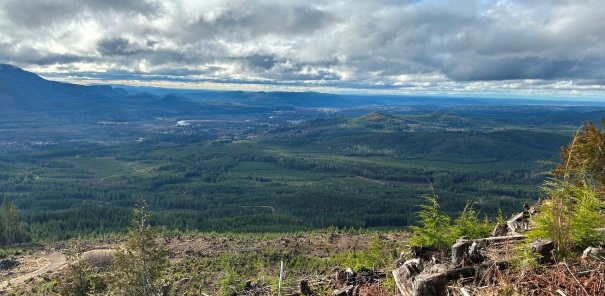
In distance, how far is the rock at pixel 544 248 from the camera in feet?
23.9

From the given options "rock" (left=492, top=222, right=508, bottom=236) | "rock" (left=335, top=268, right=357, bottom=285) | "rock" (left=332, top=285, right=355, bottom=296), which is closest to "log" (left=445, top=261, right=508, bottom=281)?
"rock" (left=332, top=285, right=355, bottom=296)

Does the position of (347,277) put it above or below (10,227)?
above

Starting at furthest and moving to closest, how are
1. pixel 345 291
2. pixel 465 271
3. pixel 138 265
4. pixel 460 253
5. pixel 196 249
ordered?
pixel 196 249 → pixel 138 265 → pixel 345 291 → pixel 460 253 → pixel 465 271

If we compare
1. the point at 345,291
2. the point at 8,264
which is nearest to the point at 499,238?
the point at 345,291

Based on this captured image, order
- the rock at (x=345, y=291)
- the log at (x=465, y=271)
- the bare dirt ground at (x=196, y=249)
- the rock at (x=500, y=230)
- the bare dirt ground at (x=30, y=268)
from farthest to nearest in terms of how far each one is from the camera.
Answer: the bare dirt ground at (x=196, y=249), the bare dirt ground at (x=30, y=268), the rock at (x=500, y=230), the rock at (x=345, y=291), the log at (x=465, y=271)

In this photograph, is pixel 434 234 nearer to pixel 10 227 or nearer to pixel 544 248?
pixel 544 248

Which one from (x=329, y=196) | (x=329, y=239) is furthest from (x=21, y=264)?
(x=329, y=196)

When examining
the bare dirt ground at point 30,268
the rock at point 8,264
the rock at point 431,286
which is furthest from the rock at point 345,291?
the rock at point 8,264

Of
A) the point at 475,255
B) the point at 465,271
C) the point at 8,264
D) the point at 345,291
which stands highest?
the point at 475,255

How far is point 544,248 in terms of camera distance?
288 inches

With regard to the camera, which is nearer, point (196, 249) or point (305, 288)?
point (305, 288)

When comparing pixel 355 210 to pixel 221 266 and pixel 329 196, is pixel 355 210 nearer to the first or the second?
pixel 329 196

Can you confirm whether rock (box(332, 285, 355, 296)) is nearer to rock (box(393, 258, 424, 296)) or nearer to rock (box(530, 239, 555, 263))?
rock (box(393, 258, 424, 296))

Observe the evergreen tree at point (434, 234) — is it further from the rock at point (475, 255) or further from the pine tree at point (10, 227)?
the pine tree at point (10, 227)
